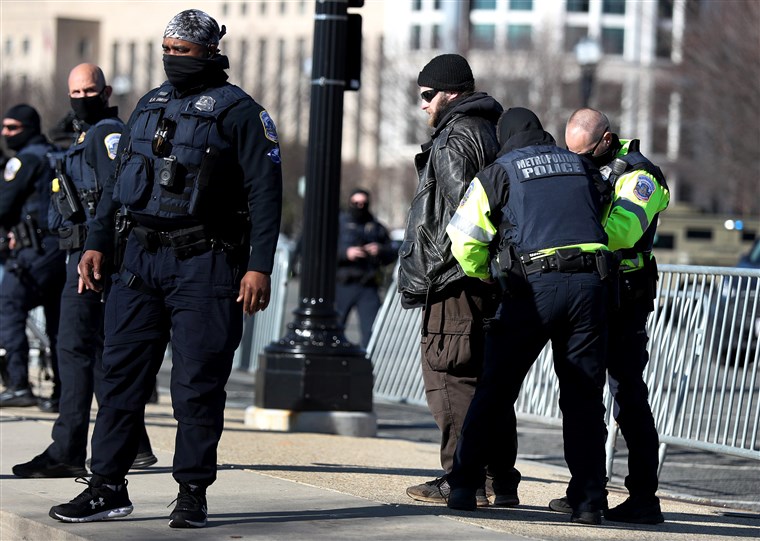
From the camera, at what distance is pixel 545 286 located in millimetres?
6582

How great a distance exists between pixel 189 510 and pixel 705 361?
12.2 feet

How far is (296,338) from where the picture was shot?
10477 millimetres

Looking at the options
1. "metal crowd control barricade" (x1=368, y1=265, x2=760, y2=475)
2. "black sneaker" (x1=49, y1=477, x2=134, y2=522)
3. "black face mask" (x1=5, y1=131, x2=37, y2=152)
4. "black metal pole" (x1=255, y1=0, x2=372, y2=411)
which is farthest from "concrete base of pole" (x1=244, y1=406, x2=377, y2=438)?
"black sneaker" (x1=49, y1=477, x2=134, y2=522)

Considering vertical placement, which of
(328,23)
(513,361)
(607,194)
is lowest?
(513,361)

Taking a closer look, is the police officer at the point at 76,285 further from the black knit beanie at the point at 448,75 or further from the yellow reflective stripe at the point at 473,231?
the yellow reflective stripe at the point at 473,231

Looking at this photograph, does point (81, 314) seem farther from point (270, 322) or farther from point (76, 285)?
point (270, 322)

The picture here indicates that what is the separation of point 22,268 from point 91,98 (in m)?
3.07

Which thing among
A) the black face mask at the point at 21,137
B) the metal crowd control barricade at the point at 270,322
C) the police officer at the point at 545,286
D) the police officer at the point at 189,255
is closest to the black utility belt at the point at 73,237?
the police officer at the point at 189,255

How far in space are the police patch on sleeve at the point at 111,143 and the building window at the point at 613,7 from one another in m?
104

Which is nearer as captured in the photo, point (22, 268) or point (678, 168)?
point (22, 268)

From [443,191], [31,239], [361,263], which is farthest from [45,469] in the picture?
[361,263]

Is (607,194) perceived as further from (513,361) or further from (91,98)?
(91,98)

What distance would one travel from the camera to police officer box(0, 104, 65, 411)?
35.3ft

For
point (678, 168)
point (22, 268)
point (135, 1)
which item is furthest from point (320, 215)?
point (135, 1)
